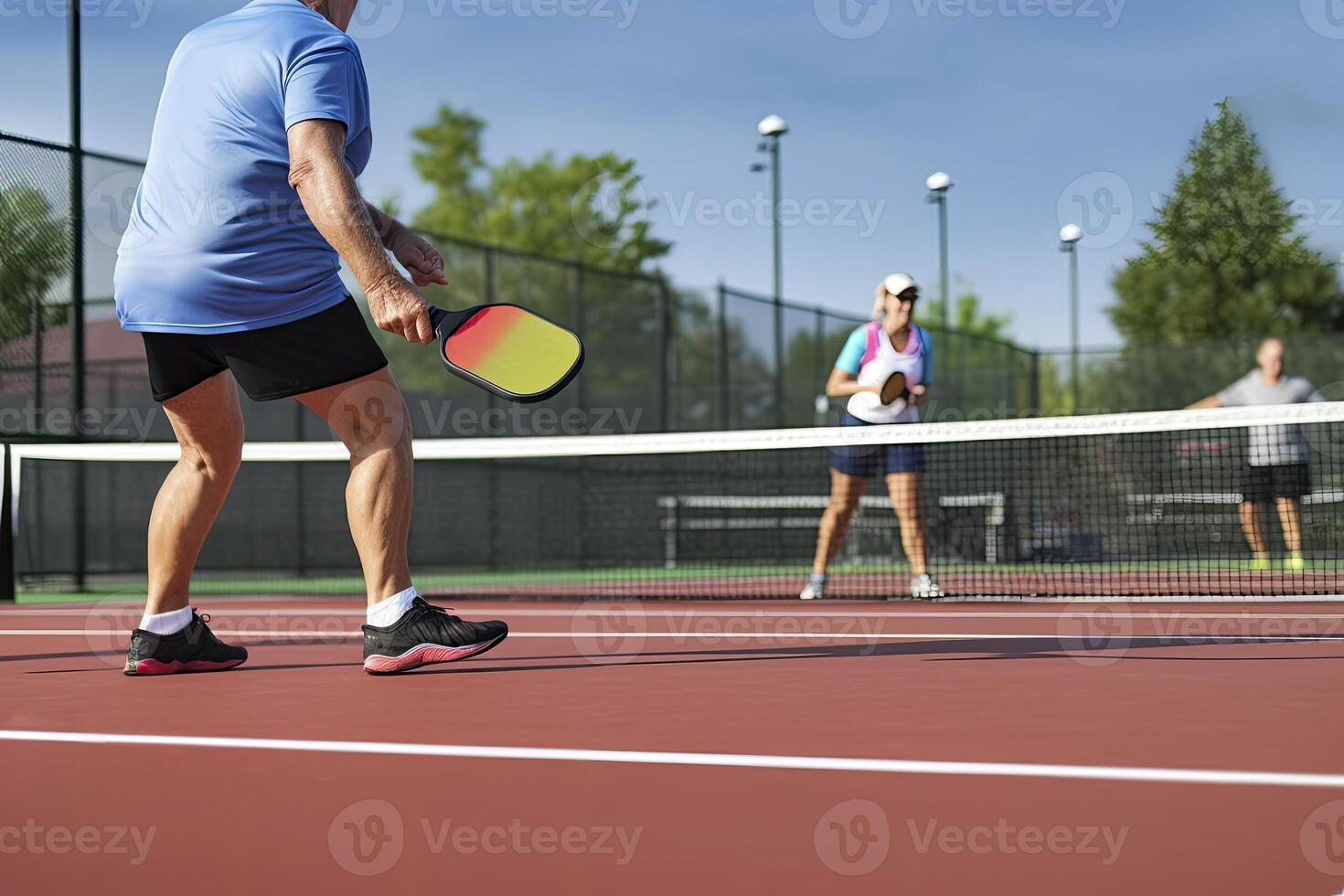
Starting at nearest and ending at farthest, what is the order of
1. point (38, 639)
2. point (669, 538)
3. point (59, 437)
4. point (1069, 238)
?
1. point (38, 639)
2. point (59, 437)
3. point (669, 538)
4. point (1069, 238)

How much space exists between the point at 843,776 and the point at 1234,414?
4.69m

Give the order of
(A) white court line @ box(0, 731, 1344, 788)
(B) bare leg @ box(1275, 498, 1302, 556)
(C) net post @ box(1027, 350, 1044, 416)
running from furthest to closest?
1. (C) net post @ box(1027, 350, 1044, 416)
2. (B) bare leg @ box(1275, 498, 1302, 556)
3. (A) white court line @ box(0, 731, 1344, 788)

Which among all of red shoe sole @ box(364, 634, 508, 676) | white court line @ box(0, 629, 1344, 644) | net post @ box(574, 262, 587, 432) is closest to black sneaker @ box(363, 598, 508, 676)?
red shoe sole @ box(364, 634, 508, 676)

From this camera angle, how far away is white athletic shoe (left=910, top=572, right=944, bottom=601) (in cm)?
770

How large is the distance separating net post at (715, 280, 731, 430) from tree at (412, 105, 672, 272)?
13.8 m

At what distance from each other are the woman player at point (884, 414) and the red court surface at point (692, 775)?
3337 mm

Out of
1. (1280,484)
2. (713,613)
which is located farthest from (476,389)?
(713,613)

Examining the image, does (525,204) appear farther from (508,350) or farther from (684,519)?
(508,350)

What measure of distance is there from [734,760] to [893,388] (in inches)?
226

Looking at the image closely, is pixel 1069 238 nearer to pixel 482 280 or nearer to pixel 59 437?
pixel 482 280

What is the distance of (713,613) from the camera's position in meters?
7.23

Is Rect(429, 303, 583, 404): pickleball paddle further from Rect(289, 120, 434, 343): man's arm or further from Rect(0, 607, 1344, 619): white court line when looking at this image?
Rect(0, 607, 1344, 619): white court line

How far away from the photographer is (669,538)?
1608 cm

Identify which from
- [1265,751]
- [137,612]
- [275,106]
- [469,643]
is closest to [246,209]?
[275,106]
